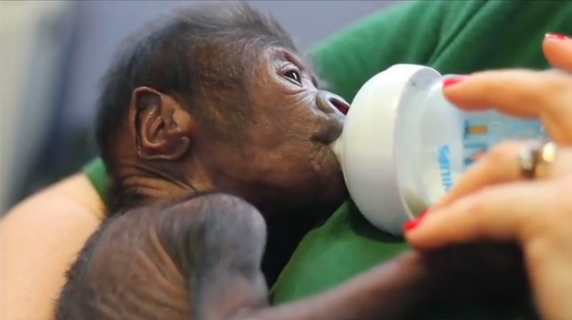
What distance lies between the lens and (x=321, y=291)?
2.06 feet

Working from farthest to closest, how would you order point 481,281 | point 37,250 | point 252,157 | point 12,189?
point 12,189 < point 37,250 < point 252,157 < point 481,281

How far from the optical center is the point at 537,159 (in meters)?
0.49

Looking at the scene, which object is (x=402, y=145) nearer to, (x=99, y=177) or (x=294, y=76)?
(x=294, y=76)

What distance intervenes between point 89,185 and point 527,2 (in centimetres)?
57

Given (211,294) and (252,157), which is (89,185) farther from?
(211,294)

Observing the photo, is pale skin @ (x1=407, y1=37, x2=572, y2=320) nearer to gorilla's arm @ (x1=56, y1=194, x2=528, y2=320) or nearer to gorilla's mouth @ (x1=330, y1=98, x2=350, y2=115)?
gorilla's arm @ (x1=56, y1=194, x2=528, y2=320)

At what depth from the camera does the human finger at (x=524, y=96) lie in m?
0.50

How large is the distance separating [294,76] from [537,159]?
45 centimetres

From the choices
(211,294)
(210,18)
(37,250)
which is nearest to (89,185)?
(37,250)

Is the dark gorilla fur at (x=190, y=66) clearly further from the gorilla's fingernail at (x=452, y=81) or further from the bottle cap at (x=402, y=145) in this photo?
the gorilla's fingernail at (x=452, y=81)

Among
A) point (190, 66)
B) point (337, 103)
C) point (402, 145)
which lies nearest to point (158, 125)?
point (190, 66)

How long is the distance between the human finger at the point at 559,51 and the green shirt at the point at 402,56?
17 centimetres

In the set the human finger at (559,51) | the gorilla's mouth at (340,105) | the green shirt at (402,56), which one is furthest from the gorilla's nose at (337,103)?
the human finger at (559,51)

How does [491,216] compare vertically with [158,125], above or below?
above
